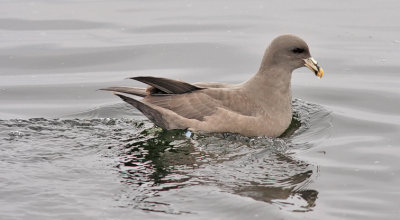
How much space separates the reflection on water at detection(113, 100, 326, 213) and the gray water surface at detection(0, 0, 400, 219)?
0.8 inches

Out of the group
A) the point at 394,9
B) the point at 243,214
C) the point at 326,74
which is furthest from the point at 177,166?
the point at 394,9

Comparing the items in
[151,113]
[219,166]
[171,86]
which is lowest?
[219,166]

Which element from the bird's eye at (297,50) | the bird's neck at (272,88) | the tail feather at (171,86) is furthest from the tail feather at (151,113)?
the bird's eye at (297,50)

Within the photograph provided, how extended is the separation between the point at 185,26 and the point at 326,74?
3404 mm

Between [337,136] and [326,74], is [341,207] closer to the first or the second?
[337,136]

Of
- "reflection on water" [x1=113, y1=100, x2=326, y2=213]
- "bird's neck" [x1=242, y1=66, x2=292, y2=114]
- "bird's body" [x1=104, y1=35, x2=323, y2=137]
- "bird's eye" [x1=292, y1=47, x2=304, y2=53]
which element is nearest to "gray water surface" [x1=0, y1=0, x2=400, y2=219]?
"reflection on water" [x1=113, y1=100, x2=326, y2=213]

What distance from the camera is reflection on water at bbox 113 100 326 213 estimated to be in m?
7.48

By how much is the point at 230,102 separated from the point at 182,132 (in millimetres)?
697

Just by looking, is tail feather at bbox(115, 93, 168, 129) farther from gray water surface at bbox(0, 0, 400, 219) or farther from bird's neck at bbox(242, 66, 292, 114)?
bird's neck at bbox(242, 66, 292, 114)

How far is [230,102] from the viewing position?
369 inches

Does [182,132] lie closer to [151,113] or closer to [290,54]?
[151,113]

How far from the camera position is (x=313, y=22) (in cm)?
1412

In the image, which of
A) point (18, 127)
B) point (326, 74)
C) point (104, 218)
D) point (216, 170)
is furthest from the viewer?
point (326, 74)

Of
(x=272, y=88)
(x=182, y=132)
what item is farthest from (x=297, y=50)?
(x=182, y=132)
